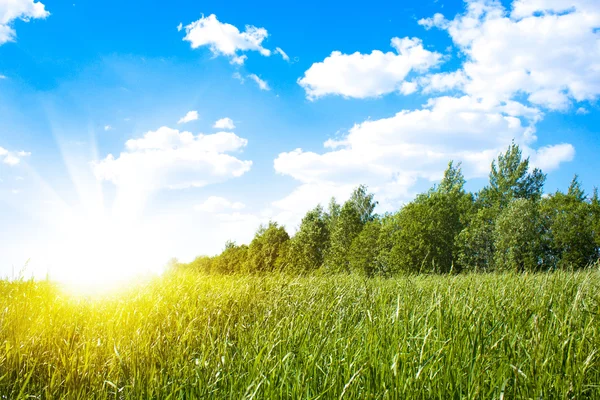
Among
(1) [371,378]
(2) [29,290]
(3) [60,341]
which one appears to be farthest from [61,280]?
(1) [371,378]

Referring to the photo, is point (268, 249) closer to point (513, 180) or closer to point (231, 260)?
point (231, 260)

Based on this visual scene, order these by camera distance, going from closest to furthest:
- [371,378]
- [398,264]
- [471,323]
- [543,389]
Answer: [543,389], [371,378], [471,323], [398,264]

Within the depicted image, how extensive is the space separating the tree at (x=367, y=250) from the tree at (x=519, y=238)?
18.4 feet

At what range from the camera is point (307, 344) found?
396cm

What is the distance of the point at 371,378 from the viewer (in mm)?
2826

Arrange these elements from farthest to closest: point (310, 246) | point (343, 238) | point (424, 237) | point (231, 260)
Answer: point (231, 260) < point (310, 246) < point (343, 238) < point (424, 237)

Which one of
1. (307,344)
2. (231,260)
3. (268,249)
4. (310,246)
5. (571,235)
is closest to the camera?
(307,344)

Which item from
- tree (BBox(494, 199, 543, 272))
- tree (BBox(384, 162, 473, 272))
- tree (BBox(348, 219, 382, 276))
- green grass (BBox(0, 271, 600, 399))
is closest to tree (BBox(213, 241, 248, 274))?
tree (BBox(348, 219, 382, 276))

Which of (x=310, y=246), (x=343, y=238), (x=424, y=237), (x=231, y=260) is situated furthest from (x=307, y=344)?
(x=231, y=260)

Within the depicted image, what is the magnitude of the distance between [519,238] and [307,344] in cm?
1841

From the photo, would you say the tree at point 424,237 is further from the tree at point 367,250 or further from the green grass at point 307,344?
the green grass at point 307,344

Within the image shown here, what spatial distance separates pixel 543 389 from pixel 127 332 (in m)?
4.43

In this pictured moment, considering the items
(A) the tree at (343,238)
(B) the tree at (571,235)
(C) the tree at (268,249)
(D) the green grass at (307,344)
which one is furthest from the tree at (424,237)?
(D) the green grass at (307,344)

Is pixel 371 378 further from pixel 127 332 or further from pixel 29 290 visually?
pixel 29 290
